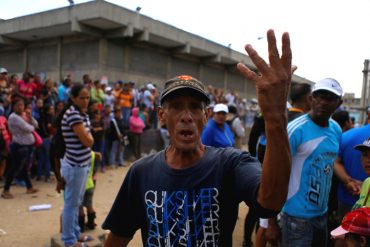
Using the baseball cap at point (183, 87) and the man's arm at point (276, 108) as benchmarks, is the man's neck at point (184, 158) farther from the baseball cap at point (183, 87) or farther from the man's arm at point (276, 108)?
the man's arm at point (276, 108)

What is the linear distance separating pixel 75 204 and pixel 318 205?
8.76ft

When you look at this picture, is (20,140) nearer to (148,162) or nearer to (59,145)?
(59,145)

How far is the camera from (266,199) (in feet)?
4.05

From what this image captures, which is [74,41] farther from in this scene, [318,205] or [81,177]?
[318,205]

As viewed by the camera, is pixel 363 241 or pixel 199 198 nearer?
pixel 199 198

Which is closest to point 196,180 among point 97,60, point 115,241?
point 115,241

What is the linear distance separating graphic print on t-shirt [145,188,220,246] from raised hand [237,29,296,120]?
0.51 meters

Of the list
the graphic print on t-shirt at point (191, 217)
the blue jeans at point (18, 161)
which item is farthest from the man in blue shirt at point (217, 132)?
the blue jeans at point (18, 161)

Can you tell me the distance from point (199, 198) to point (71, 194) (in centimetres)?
270

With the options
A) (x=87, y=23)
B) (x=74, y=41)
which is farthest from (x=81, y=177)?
(x=74, y=41)

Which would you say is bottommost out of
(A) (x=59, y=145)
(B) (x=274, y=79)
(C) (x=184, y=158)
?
(A) (x=59, y=145)

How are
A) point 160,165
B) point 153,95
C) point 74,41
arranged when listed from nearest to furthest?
point 160,165 → point 153,95 → point 74,41

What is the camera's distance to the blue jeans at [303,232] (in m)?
2.59

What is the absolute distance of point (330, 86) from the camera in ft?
9.30
